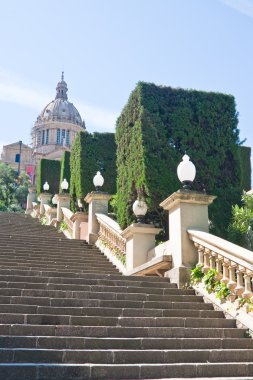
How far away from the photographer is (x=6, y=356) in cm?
507

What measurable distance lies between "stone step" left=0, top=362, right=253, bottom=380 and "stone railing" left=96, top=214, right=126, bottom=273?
21.4 feet

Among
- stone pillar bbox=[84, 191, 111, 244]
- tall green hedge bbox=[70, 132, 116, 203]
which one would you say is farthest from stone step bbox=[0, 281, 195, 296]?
tall green hedge bbox=[70, 132, 116, 203]

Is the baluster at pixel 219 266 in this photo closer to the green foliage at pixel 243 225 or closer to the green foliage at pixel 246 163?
the green foliage at pixel 243 225

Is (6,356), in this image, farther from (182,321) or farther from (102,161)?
(102,161)

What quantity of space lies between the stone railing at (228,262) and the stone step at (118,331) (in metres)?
0.68

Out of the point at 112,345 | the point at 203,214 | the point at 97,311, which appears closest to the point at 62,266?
the point at 203,214

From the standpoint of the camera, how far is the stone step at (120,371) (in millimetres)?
4781

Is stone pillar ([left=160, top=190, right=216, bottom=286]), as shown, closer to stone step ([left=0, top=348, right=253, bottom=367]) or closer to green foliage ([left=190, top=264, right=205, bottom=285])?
green foliage ([left=190, top=264, right=205, bottom=285])

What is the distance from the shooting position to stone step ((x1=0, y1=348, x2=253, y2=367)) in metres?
5.13

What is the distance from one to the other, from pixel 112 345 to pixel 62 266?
224 inches

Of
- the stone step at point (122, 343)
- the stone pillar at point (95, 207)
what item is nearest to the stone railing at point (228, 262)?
the stone step at point (122, 343)

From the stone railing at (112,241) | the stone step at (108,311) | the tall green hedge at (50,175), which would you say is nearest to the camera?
the stone step at (108,311)

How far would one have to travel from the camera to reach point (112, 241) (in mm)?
13625

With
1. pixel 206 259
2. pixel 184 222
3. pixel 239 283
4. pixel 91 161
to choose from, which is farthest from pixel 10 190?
pixel 239 283
